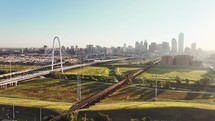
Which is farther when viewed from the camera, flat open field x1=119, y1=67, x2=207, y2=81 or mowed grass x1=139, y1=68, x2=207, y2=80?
mowed grass x1=139, y1=68, x2=207, y2=80

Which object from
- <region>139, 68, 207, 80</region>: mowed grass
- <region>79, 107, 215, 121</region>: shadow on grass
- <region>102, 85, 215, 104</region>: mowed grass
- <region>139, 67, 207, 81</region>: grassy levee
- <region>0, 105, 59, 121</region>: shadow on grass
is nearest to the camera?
<region>79, 107, 215, 121</region>: shadow on grass

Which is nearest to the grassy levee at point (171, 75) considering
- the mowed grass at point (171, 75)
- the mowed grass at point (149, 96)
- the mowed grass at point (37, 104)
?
the mowed grass at point (171, 75)

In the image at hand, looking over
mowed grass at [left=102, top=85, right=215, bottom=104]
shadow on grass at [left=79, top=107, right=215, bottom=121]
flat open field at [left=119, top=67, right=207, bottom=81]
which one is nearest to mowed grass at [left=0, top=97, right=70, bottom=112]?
shadow on grass at [left=79, top=107, right=215, bottom=121]

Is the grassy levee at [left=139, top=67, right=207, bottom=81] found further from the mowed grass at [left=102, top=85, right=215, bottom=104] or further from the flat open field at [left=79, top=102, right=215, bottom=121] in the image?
the flat open field at [left=79, top=102, right=215, bottom=121]

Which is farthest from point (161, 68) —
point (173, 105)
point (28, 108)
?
point (28, 108)

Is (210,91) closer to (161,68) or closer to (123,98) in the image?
(123,98)

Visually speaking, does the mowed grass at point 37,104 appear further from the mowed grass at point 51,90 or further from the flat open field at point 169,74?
the flat open field at point 169,74

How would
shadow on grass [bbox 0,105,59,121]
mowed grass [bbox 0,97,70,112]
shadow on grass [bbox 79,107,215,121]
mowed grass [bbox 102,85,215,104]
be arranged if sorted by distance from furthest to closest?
1. mowed grass [bbox 102,85,215,104]
2. mowed grass [bbox 0,97,70,112]
3. shadow on grass [bbox 0,105,59,121]
4. shadow on grass [bbox 79,107,215,121]

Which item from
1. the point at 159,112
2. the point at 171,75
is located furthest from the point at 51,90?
the point at 171,75
